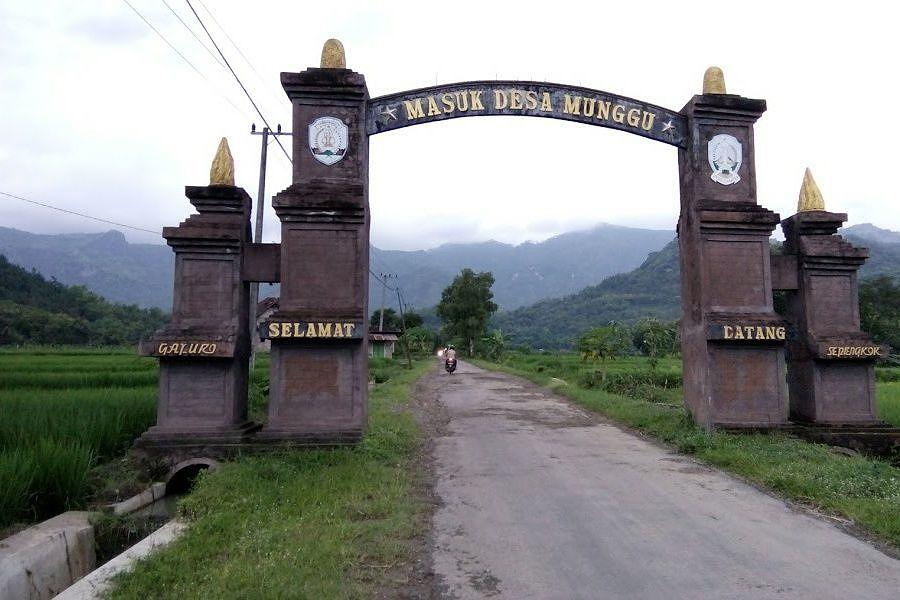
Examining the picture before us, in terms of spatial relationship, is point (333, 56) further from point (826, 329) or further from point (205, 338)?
point (826, 329)

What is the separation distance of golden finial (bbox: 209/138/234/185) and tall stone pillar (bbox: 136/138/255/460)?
0.51 feet

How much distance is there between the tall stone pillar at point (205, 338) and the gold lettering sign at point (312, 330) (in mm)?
660

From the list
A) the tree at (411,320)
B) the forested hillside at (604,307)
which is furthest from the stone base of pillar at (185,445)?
the forested hillside at (604,307)

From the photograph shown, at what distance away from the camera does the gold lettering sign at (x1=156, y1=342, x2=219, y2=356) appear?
8.94 metres

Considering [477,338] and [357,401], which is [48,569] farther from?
[477,338]

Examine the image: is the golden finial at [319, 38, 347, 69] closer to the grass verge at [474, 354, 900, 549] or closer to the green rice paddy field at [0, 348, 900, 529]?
the green rice paddy field at [0, 348, 900, 529]

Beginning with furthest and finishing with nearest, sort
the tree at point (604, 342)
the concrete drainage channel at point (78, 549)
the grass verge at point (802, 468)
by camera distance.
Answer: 1. the tree at point (604, 342)
2. the grass verge at point (802, 468)
3. the concrete drainage channel at point (78, 549)

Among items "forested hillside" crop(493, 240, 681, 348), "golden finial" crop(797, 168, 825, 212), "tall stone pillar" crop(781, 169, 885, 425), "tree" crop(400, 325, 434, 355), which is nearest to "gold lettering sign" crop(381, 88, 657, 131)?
"golden finial" crop(797, 168, 825, 212)

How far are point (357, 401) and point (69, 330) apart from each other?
51.2 meters

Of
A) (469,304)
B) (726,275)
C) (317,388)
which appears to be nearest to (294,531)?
(317,388)

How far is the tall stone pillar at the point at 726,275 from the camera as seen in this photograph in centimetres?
1007

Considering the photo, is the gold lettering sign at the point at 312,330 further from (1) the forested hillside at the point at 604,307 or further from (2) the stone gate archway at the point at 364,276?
(1) the forested hillside at the point at 604,307

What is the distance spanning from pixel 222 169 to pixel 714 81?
860 cm

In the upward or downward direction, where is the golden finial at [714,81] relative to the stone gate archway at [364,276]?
upward
